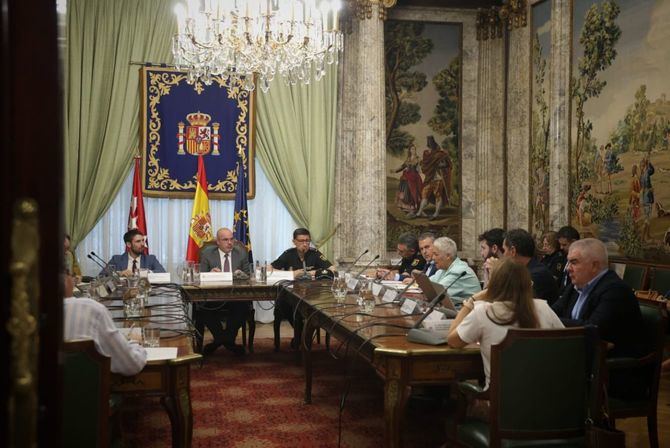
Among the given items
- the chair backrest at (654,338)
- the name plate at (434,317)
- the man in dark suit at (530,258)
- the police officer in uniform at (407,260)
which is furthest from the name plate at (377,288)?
the chair backrest at (654,338)

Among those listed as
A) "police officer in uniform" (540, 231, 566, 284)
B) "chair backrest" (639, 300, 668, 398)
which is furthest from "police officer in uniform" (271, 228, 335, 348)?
"chair backrest" (639, 300, 668, 398)

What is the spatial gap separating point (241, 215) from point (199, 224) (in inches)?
21.3

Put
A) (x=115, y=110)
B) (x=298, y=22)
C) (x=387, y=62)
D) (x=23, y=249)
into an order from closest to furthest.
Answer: (x=23, y=249) < (x=298, y=22) < (x=115, y=110) < (x=387, y=62)

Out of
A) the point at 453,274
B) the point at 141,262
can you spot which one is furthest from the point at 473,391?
the point at 141,262

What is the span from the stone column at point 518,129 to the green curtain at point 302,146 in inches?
98.8

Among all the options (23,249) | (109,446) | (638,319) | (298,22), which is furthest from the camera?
(298,22)

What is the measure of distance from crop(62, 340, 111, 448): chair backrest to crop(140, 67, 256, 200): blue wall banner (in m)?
6.98

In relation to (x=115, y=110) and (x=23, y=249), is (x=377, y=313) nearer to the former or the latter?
(x=23, y=249)

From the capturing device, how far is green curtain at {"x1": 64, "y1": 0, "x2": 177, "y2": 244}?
9.27 m

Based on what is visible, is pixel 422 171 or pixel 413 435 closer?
pixel 413 435

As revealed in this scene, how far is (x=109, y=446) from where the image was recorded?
3115mm

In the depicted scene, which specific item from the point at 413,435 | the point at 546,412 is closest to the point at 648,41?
the point at 413,435

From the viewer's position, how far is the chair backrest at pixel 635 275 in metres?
7.29

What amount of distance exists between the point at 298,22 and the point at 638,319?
454 cm
